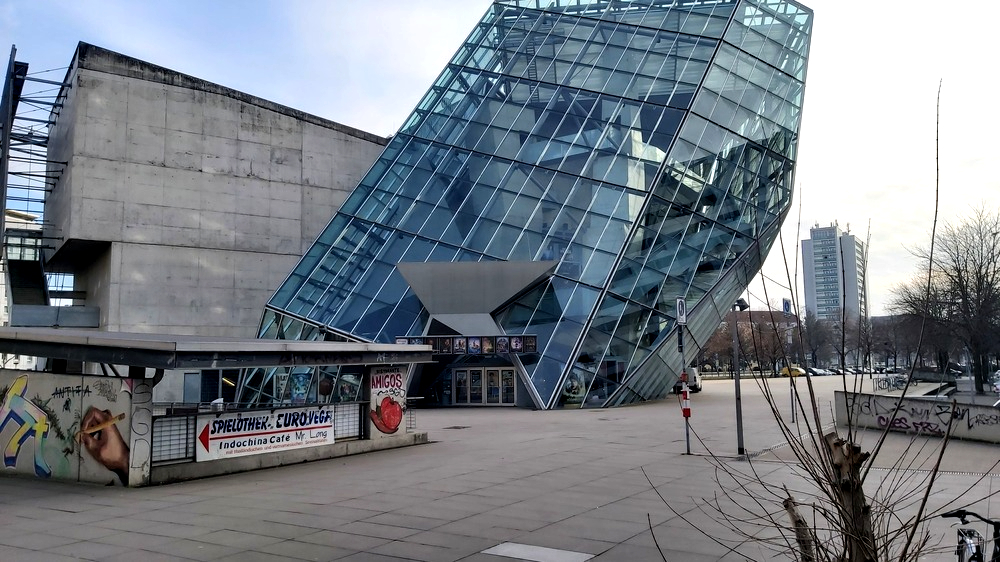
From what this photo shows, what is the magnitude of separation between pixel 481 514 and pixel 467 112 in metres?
29.2

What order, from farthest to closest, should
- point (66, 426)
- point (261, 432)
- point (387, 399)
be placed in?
point (387, 399) < point (261, 432) < point (66, 426)

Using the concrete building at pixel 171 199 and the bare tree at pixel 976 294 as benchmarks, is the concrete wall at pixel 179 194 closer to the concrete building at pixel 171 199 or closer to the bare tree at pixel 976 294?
the concrete building at pixel 171 199

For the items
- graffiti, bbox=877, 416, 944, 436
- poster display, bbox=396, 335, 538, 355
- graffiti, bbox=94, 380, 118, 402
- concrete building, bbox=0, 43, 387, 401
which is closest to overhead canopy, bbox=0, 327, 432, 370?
graffiti, bbox=94, 380, 118, 402

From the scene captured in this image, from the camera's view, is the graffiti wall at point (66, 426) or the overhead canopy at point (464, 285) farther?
the overhead canopy at point (464, 285)

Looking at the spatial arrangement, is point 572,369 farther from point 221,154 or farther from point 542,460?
point 221,154

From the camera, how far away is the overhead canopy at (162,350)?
1275 cm

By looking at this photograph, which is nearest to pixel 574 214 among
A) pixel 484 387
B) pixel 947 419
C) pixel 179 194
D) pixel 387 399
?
pixel 484 387

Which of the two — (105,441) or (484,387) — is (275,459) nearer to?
(105,441)

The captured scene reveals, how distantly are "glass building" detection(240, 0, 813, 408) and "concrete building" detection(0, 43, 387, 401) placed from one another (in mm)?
8953

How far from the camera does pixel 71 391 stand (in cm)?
1355

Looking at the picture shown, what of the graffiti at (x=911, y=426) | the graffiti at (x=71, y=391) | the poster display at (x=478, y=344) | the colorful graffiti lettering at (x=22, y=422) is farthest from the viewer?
the poster display at (x=478, y=344)

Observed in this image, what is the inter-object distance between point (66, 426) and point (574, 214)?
70.8 feet

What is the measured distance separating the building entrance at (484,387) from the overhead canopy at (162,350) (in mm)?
→ 15991

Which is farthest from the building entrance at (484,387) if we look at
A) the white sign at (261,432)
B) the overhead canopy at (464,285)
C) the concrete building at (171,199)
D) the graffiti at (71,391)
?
the graffiti at (71,391)
